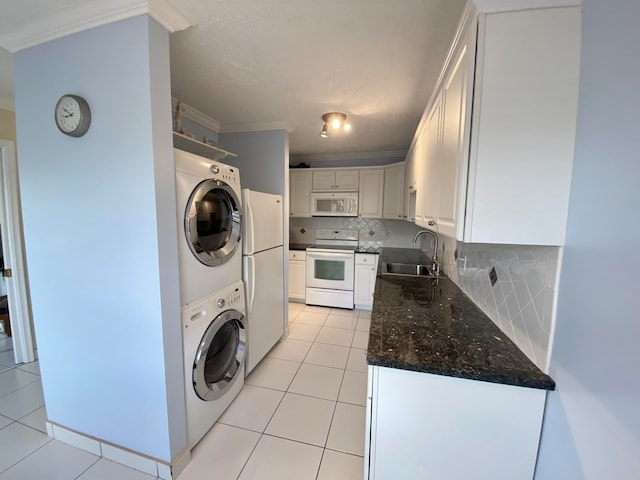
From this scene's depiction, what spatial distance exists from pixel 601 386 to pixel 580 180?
1.94 ft

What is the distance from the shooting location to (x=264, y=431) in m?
1.67

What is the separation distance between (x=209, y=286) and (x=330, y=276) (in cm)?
231

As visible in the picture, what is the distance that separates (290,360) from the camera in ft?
8.13

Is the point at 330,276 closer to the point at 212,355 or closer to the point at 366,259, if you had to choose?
the point at 366,259

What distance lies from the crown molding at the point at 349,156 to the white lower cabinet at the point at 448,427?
3569mm

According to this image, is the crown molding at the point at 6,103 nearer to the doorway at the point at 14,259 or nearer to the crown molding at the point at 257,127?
the doorway at the point at 14,259

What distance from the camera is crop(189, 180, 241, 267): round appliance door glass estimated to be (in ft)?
4.67

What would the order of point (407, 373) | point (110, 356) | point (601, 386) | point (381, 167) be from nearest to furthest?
point (601, 386), point (407, 373), point (110, 356), point (381, 167)

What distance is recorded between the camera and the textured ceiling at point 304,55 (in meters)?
1.18

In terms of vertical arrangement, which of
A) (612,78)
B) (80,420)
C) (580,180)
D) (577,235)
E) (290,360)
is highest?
(612,78)

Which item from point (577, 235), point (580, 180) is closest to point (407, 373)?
point (577, 235)

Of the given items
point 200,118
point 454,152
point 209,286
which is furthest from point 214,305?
point 200,118

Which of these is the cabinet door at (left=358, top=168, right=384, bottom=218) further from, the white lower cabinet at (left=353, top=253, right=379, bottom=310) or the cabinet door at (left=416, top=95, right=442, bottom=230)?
the cabinet door at (left=416, top=95, right=442, bottom=230)

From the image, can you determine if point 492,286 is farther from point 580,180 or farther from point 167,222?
point 167,222
